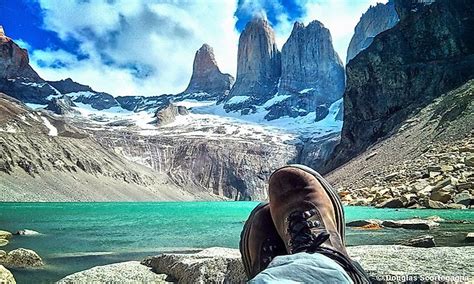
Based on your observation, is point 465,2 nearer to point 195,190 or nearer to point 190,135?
point 195,190

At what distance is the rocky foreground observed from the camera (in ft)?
8.32

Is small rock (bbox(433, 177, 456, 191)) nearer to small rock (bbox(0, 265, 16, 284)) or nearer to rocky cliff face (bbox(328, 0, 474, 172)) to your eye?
small rock (bbox(0, 265, 16, 284))

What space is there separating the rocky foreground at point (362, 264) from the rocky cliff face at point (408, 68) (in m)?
54.0

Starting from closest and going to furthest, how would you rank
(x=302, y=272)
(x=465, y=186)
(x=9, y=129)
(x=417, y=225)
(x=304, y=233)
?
(x=302, y=272), (x=304, y=233), (x=417, y=225), (x=465, y=186), (x=9, y=129)

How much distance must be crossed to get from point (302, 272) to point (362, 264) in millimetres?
1383

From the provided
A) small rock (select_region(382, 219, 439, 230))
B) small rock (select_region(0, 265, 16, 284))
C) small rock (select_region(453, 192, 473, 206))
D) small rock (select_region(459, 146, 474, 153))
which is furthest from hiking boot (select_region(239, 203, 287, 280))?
small rock (select_region(459, 146, 474, 153))

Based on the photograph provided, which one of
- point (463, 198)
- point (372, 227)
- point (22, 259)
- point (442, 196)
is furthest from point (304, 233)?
point (442, 196)

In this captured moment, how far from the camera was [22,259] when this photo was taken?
7.91 meters

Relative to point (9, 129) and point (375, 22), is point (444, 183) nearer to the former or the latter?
point (9, 129)

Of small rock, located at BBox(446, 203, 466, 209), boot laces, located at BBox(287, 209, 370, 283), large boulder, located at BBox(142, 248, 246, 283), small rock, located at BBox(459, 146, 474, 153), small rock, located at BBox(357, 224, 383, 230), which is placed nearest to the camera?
boot laces, located at BBox(287, 209, 370, 283)

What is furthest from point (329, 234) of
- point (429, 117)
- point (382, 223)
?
point (429, 117)

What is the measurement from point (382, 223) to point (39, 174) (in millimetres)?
78422

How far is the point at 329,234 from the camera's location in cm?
249

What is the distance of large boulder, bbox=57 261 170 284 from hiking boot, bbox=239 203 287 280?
139 centimetres
